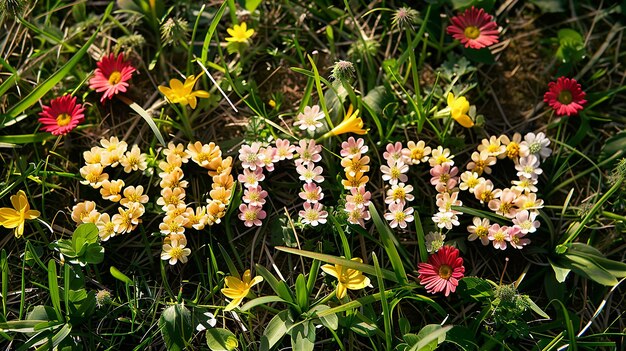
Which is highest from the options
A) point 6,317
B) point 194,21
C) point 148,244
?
point 194,21

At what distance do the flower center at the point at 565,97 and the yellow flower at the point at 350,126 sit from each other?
0.79 meters

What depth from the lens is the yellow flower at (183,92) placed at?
2.51 metres

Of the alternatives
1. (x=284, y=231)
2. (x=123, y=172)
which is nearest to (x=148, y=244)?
(x=123, y=172)

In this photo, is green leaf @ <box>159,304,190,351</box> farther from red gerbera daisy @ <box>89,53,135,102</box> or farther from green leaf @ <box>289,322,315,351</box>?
red gerbera daisy @ <box>89,53,135,102</box>

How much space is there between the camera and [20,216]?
7.77 feet

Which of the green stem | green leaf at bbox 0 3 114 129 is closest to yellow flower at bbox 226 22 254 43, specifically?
green leaf at bbox 0 3 114 129

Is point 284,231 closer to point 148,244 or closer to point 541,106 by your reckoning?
point 148,244

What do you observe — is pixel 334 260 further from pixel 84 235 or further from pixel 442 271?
pixel 84 235

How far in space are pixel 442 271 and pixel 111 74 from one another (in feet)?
4.81

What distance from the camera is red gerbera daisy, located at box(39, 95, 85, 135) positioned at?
251cm

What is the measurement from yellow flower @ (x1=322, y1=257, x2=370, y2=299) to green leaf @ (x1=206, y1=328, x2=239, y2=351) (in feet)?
1.23

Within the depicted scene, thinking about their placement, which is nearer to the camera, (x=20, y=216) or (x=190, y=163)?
(x=20, y=216)

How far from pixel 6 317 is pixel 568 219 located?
6.58 ft

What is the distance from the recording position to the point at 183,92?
2.53m
